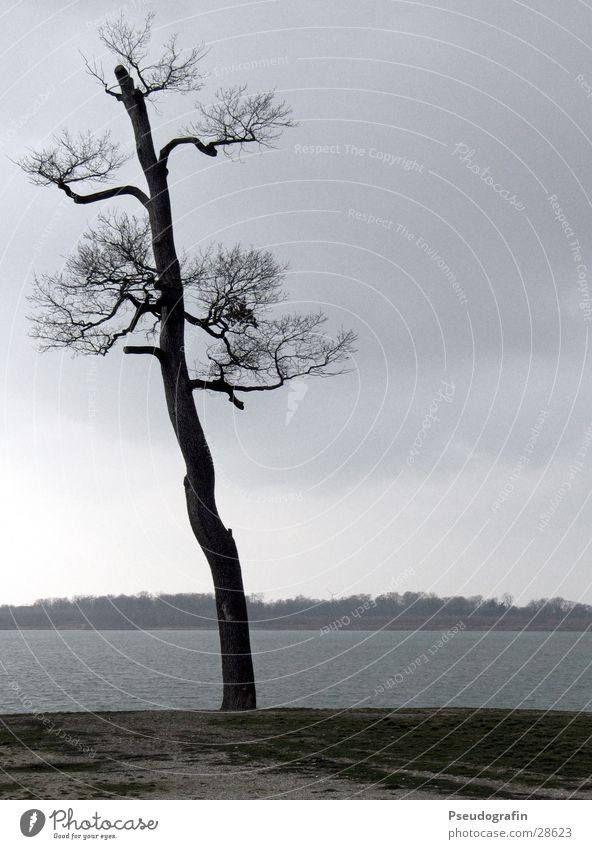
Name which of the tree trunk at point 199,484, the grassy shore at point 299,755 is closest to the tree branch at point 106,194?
the tree trunk at point 199,484

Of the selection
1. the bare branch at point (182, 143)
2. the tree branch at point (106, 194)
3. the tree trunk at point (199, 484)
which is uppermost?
the bare branch at point (182, 143)

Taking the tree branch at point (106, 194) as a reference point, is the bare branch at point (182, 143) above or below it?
above

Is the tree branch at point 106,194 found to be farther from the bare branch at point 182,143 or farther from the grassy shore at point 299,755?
the grassy shore at point 299,755

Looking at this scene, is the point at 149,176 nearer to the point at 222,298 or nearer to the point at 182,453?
Answer: the point at 222,298

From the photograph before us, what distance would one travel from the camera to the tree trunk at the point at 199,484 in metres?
20.6

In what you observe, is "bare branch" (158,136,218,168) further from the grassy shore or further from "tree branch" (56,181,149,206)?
the grassy shore

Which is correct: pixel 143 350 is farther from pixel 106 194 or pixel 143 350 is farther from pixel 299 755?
pixel 299 755

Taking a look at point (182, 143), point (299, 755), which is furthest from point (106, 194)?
point (299, 755)

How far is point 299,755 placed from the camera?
47.2ft

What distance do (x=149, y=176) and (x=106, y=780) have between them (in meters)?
13.6

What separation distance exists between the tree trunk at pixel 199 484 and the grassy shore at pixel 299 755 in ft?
5.21

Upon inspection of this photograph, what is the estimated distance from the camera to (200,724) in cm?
1753

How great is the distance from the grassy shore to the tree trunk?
1589mm

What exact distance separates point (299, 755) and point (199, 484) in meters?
7.61
